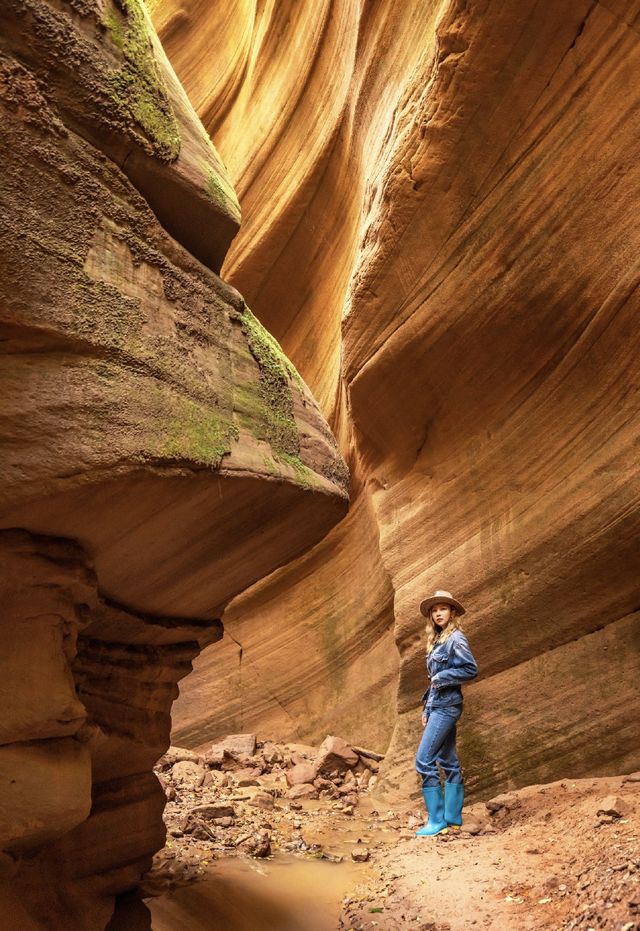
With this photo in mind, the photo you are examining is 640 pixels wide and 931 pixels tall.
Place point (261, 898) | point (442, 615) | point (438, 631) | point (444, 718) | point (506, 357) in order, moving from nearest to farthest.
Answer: point (261, 898), point (444, 718), point (442, 615), point (438, 631), point (506, 357)

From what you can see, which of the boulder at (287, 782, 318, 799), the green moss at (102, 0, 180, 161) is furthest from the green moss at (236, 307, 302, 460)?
the boulder at (287, 782, 318, 799)

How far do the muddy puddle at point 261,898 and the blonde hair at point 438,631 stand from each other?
166 cm

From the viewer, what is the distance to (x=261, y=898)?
179 inches

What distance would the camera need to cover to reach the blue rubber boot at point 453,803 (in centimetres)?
573

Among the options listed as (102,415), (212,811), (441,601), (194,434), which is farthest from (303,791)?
(102,415)

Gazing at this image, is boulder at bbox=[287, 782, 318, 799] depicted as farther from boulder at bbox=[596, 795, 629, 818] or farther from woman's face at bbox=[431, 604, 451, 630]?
boulder at bbox=[596, 795, 629, 818]

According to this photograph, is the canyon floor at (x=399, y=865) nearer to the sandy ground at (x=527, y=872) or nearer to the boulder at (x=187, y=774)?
the sandy ground at (x=527, y=872)

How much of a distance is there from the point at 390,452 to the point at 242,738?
3.45 meters

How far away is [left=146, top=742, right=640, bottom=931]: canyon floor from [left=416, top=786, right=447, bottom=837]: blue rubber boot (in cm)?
15

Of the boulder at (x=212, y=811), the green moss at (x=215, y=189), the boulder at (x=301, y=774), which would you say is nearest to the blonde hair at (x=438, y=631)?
the boulder at (x=212, y=811)

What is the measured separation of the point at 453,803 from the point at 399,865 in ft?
2.80

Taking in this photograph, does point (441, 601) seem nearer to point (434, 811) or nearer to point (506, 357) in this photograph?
point (434, 811)

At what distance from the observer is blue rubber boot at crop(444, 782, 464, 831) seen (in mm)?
5727

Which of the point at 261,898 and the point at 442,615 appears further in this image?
the point at 442,615
